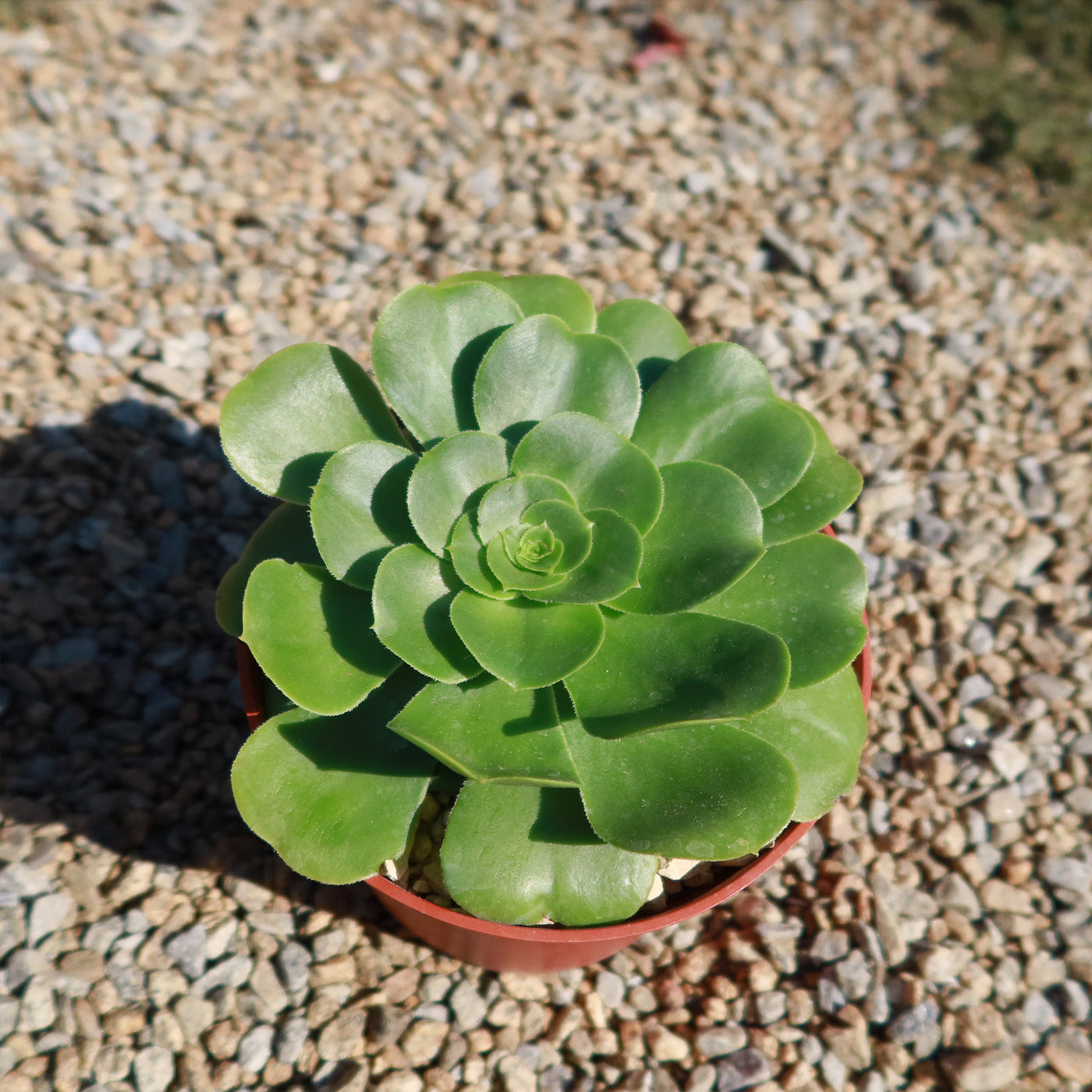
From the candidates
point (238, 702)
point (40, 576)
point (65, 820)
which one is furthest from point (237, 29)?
point (65, 820)

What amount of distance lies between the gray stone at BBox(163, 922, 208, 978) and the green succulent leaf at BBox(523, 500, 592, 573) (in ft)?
2.96

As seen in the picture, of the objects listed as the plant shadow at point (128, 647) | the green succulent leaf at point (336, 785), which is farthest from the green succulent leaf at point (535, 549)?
the plant shadow at point (128, 647)

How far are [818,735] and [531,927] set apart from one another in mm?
412

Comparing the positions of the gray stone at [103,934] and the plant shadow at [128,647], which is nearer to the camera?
the gray stone at [103,934]

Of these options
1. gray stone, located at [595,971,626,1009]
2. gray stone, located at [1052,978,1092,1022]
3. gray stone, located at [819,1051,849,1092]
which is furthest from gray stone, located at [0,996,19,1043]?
gray stone, located at [1052,978,1092,1022]

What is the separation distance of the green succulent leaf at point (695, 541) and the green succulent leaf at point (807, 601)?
0.27ft

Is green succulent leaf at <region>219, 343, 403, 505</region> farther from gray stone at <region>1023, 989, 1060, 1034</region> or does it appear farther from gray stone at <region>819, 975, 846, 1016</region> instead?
gray stone at <region>1023, 989, 1060, 1034</region>

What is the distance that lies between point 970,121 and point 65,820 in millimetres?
2754

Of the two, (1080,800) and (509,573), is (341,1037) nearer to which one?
(509,573)

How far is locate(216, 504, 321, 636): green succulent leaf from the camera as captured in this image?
1208 millimetres

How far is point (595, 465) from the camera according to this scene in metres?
1.10

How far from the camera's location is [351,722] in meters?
1.16

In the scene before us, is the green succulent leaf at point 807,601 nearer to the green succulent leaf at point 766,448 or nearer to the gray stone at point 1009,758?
the green succulent leaf at point 766,448

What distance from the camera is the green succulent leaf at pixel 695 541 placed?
1.05 m
